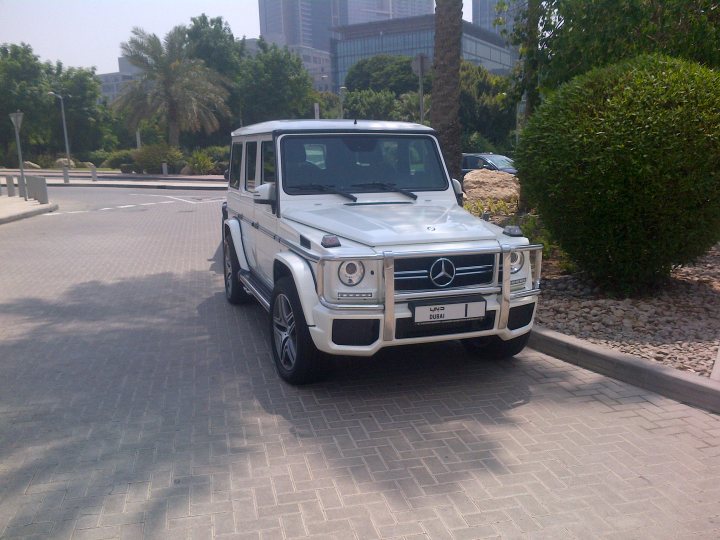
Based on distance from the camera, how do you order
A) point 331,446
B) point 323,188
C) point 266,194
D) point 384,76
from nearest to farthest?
point 331,446, point 266,194, point 323,188, point 384,76

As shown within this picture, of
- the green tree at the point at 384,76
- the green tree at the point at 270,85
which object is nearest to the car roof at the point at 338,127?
the green tree at the point at 270,85

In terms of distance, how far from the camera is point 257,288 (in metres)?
6.74

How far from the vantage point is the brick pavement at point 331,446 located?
357 centimetres

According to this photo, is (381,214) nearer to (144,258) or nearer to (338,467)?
(338,467)

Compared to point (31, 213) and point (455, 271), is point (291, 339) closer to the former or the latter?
point (455, 271)

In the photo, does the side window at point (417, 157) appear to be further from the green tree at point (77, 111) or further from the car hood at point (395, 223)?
the green tree at point (77, 111)

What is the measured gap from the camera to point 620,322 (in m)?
6.44

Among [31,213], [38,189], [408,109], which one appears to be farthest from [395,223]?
[408,109]

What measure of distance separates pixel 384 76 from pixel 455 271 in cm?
7442

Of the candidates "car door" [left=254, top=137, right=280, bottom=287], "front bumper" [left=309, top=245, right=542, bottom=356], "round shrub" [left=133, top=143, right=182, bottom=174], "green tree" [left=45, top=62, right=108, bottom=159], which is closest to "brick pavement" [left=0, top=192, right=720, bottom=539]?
"front bumper" [left=309, top=245, right=542, bottom=356]

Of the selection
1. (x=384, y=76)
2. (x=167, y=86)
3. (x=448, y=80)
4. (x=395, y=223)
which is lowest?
(x=395, y=223)

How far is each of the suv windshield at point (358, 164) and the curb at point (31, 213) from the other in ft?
48.6

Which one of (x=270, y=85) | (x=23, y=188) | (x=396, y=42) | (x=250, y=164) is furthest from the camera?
(x=396, y=42)

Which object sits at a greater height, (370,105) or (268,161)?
(370,105)
